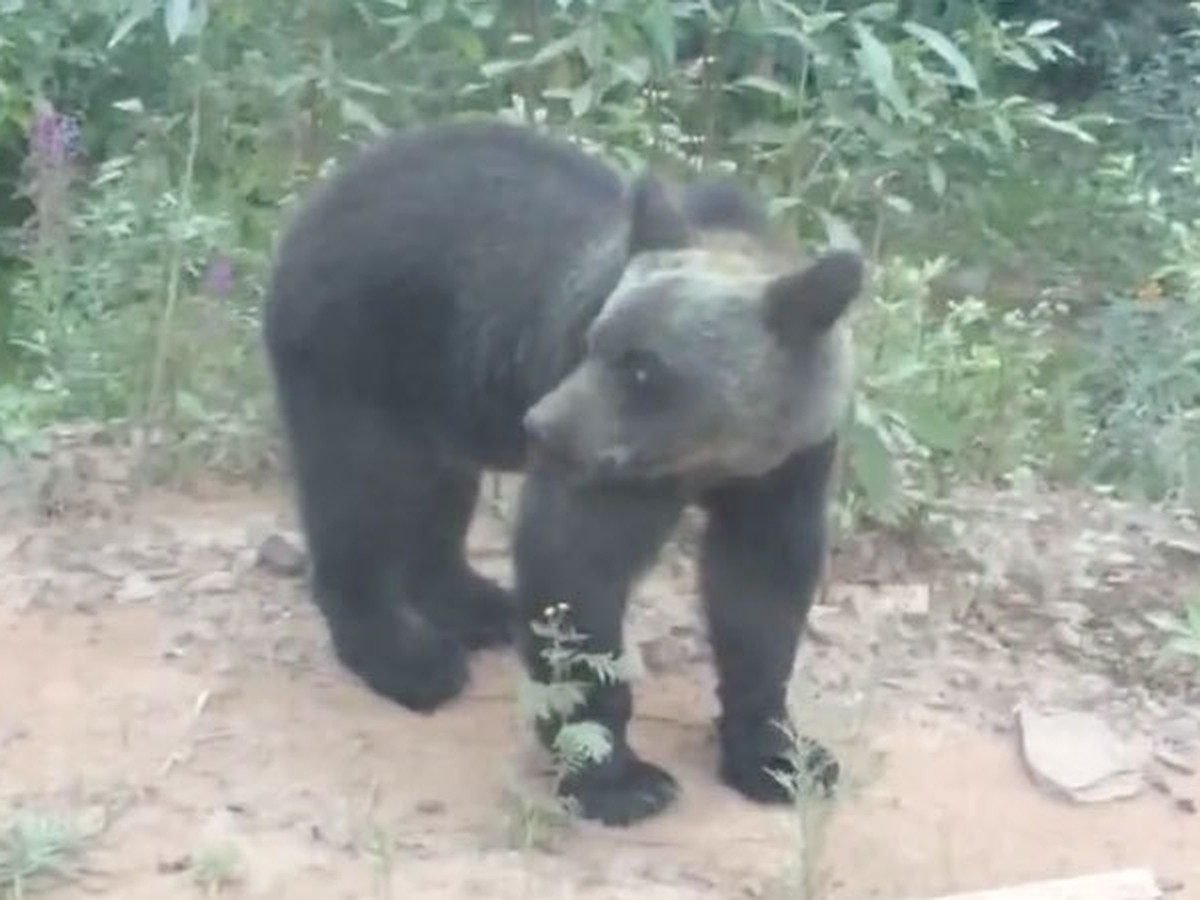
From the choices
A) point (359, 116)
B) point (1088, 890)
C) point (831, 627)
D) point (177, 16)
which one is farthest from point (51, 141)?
point (1088, 890)

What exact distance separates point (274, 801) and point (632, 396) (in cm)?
102

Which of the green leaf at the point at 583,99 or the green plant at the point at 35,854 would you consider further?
the green leaf at the point at 583,99

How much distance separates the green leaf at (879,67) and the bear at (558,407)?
0.74m

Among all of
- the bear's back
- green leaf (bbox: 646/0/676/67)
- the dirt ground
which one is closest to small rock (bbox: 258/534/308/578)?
the dirt ground

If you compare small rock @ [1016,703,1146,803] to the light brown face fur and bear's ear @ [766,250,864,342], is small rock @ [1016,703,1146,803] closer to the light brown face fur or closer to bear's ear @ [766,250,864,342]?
the light brown face fur

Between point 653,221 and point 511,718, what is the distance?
1.13 meters

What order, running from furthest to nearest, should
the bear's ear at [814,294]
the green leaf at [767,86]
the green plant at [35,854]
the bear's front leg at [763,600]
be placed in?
1. the green leaf at [767,86]
2. the bear's front leg at [763,600]
3. the bear's ear at [814,294]
4. the green plant at [35,854]

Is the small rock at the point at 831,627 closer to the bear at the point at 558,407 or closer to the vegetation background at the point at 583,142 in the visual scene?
the vegetation background at the point at 583,142

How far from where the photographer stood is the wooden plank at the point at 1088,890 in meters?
4.59

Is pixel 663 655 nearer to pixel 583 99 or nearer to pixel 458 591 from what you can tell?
pixel 458 591

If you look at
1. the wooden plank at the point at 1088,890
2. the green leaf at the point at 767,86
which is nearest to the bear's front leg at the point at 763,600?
the wooden plank at the point at 1088,890

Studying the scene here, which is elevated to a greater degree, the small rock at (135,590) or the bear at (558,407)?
the bear at (558,407)

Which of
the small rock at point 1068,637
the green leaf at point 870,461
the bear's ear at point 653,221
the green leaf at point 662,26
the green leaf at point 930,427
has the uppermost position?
the bear's ear at point 653,221

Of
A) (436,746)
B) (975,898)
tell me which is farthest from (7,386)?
(975,898)
